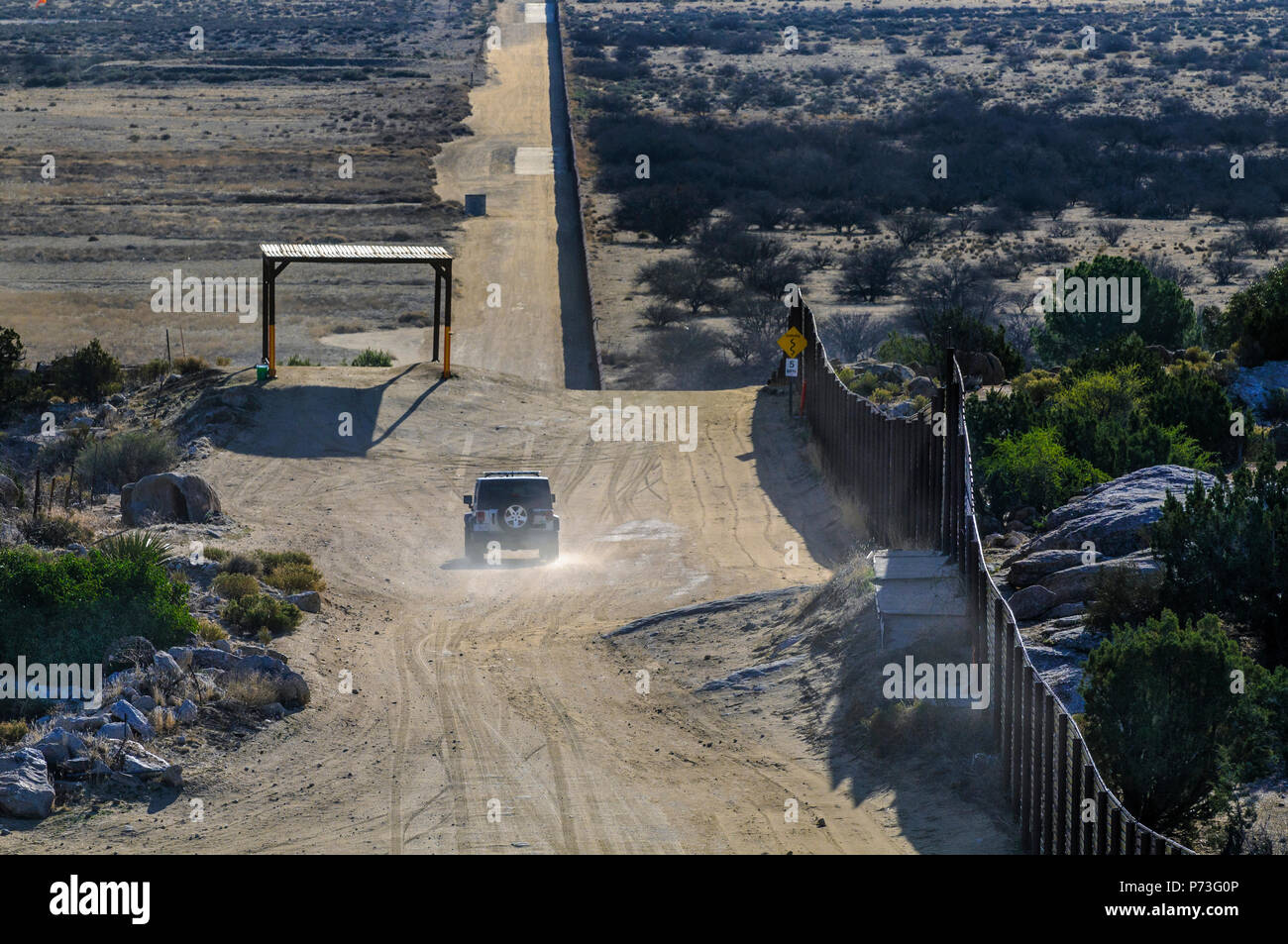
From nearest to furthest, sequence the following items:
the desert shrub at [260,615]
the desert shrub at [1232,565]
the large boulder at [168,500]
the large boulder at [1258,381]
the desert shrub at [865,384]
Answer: the desert shrub at [1232,565] < the desert shrub at [260,615] < the large boulder at [168,500] < the large boulder at [1258,381] < the desert shrub at [865,384]

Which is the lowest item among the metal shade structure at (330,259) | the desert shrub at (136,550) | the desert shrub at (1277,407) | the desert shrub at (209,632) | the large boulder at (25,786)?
the large boulder at (25,786)

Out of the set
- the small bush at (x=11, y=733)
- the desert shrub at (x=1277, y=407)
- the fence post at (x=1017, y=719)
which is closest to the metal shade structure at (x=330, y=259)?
the desert shrub at (x=1277, y=407)

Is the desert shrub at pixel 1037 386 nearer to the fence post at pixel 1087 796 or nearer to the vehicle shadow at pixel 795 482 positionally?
the vehicle shadow at pixel 795 482

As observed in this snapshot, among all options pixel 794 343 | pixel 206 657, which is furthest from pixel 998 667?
pixel 794 343

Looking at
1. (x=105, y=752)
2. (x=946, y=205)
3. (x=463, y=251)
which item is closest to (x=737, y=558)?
(x=105, y=752)

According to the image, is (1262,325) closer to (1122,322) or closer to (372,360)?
(1122,322)
